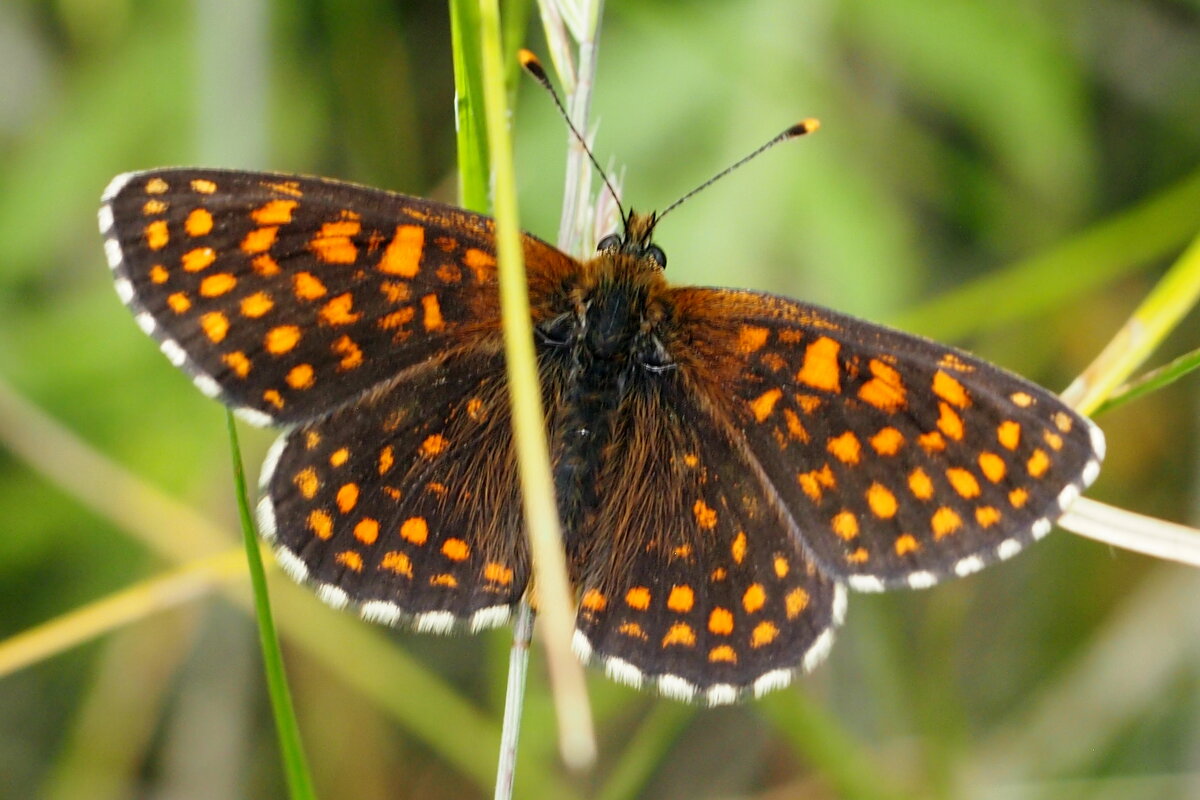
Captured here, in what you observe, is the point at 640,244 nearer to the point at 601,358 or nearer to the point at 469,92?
the point at 601,358

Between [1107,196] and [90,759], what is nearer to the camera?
[90,759]

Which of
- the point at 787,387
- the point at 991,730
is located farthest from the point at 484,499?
the point at 991,730

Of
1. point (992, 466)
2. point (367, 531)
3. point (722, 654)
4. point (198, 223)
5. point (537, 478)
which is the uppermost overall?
Answer: point (537, 478)

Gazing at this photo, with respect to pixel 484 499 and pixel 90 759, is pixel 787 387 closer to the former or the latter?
pixel 484 499

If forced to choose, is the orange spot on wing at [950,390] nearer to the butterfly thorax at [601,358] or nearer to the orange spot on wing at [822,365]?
the orange spot on wing at [822,365]

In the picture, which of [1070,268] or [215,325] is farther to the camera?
[1070,268]

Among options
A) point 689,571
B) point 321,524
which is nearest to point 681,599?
point 689,571

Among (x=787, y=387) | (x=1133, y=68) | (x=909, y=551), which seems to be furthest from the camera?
(x=1133, y=68)
